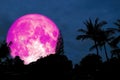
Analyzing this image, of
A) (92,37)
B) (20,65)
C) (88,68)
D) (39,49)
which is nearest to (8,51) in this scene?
(20,65)

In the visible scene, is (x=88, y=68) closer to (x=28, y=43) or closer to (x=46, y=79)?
(x=28, y=43)

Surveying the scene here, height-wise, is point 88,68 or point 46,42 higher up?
point 46,42

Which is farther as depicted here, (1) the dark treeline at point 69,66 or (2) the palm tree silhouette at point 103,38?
(2) the palm tree silhouette at point 103,38

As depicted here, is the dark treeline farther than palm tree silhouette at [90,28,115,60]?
No

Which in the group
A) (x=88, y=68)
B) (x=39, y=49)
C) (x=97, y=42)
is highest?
(x=97, y=42)

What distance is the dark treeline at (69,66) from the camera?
15992 millimetres

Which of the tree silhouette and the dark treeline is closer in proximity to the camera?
the dark treeline

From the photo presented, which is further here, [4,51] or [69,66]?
[4,51]

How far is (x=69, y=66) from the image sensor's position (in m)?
24.7

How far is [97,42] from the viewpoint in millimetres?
42188

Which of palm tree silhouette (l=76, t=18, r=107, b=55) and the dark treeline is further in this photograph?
palm tree silhouette (l=76, t=18, r=107, b=55)

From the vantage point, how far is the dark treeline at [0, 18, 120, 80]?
16.0 m

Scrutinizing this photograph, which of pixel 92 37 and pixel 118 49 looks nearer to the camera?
pixel 118 49

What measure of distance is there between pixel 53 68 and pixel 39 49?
15.7 meters
